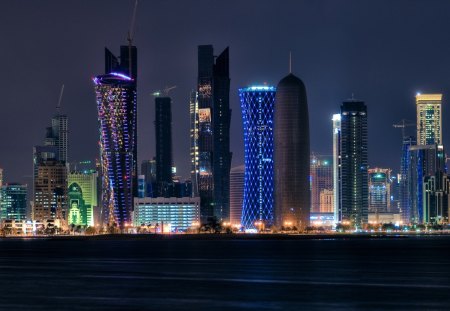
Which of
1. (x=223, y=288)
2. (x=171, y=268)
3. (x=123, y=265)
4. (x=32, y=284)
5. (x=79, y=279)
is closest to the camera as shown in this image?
(x=223, y=288)

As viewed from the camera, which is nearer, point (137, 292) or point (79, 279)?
point (137, 292)

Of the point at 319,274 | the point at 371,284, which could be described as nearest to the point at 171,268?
the point at 319,274

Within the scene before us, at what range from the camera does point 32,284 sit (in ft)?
334

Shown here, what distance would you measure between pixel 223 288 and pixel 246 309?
1962cm

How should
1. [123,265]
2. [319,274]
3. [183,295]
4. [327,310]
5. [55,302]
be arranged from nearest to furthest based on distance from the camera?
[327,310], [55,302], [183,295], [319,274], [123,265]

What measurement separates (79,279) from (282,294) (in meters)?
30.5

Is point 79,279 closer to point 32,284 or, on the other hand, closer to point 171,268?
point 32,284

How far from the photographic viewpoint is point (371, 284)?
3848 inches

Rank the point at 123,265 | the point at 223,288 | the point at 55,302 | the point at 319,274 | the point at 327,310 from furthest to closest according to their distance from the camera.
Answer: the point at 123,265 → the point at 319,274 → the point at 223,288 → the point at 55,302 → the point at 327,310

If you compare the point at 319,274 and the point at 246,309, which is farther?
the point at 319,274

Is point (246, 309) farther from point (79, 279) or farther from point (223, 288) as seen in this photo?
point (79, 279)

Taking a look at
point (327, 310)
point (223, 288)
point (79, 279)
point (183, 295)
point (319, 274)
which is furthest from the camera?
point (319, 274)

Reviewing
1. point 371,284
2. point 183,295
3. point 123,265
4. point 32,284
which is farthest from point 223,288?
point 123,265

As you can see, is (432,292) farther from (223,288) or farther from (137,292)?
(137,292)
